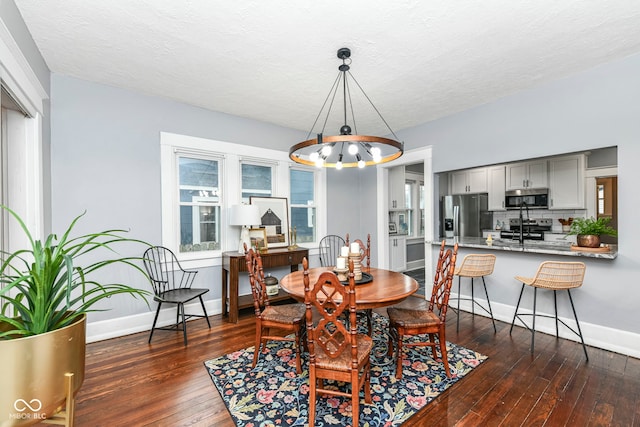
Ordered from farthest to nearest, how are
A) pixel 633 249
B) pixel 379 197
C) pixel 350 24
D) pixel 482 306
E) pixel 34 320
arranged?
pixel 379 197, pixel 482 306, pixel 633 249, pixel 350 24, pixel 34 320

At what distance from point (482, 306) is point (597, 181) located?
2723mm

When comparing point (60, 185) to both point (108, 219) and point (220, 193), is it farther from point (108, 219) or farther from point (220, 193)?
point (220, 193)

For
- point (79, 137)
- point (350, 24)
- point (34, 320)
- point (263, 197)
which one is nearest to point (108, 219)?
point (79, 137)

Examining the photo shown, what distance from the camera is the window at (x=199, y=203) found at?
3.59m

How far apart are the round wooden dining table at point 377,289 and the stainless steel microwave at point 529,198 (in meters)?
3.32

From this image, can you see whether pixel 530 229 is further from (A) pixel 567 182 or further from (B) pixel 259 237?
(B) pixel 259 237

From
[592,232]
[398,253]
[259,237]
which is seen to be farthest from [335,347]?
[398,253]

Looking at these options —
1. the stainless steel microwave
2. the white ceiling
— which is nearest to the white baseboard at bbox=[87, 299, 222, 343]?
the white ceiling

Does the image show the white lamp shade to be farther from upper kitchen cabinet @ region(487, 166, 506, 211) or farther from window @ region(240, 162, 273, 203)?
upper kitchen cabinet @ region(487, 166, 506, 211)

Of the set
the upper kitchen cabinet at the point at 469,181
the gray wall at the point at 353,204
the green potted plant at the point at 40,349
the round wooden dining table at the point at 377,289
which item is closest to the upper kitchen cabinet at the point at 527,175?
the upper kitchen cabinet at the point at 469,181

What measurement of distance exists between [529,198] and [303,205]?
3.83m

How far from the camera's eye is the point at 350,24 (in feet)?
6.84

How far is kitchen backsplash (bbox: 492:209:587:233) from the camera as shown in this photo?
462 centimetres

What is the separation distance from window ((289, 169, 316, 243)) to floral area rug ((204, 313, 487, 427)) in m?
2.11
